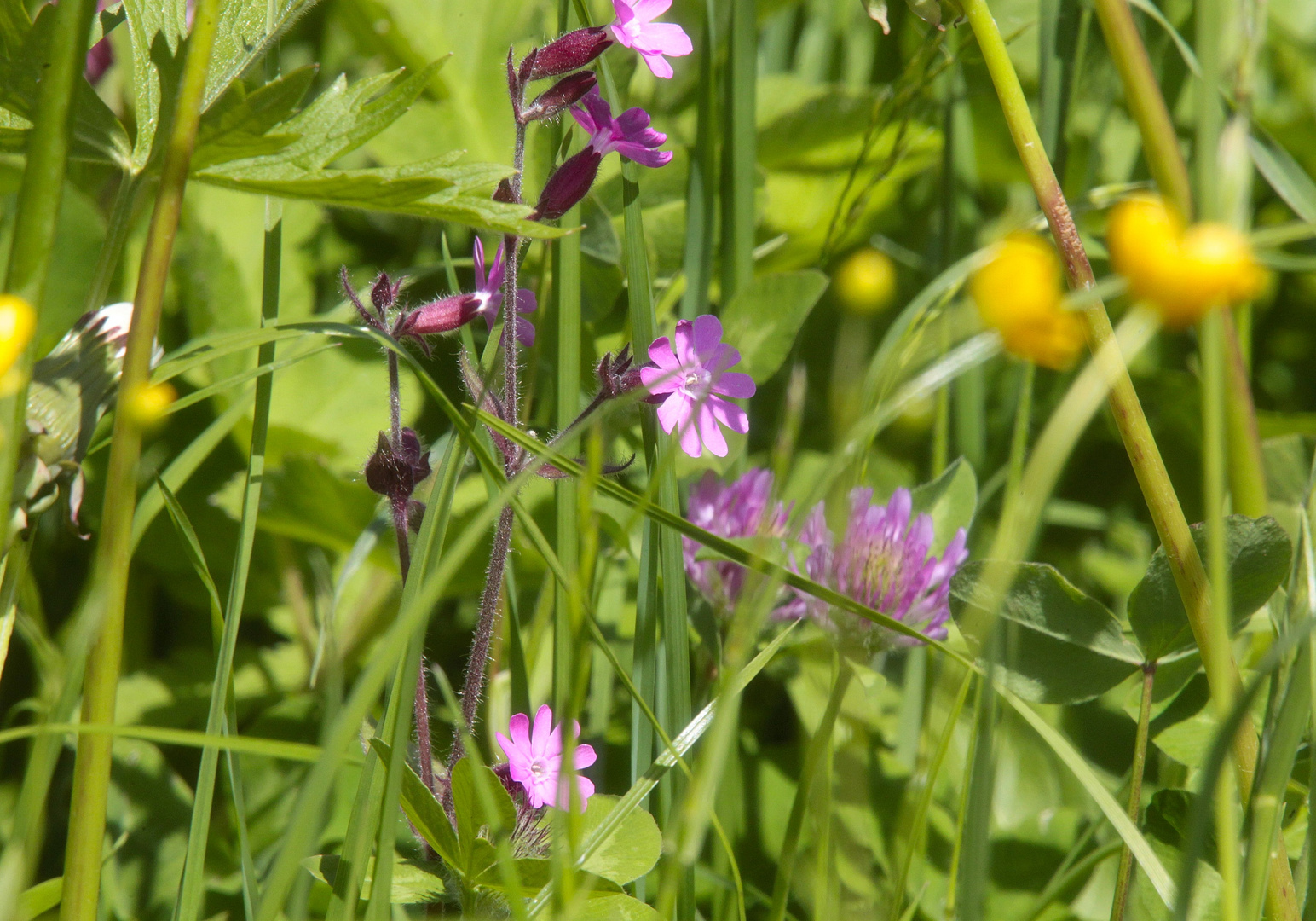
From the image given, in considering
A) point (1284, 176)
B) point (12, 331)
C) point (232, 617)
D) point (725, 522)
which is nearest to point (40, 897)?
point (232, 617)

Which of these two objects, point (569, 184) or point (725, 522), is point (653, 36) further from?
point (725, 522)

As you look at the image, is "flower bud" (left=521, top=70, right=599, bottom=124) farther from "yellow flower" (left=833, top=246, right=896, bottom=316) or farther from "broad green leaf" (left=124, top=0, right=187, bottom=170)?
"yellow flower" (left=833, top=246, right=896, bottom=316)

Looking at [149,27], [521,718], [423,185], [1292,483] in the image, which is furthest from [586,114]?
[1292,483]

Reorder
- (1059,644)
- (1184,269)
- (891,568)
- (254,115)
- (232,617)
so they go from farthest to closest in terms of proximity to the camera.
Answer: (891,568), (1059,644), (232,617), (254,115), (1184,269)

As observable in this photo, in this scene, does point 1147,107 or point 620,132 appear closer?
point 1147,107

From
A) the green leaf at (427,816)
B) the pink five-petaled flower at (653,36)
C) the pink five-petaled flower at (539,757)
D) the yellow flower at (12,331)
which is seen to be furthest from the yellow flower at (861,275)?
the yellow flower at (12,331)

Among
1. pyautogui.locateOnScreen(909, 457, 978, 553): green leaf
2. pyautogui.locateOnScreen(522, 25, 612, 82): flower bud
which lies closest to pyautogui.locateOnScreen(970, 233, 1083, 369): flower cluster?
pyautogui.locateOnScreen(522, 25, 612, 82): flower bud
